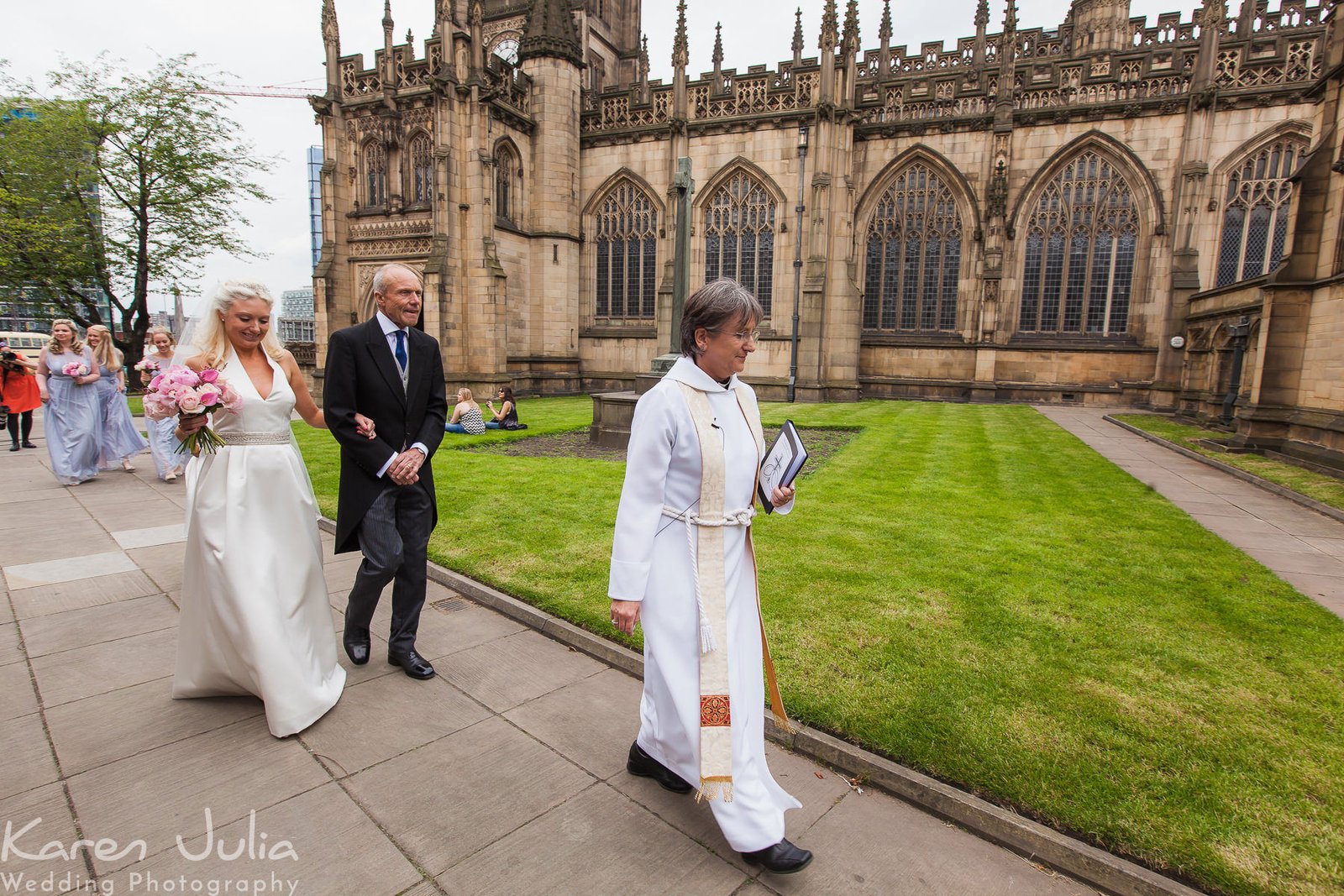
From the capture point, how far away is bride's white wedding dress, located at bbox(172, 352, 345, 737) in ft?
10.4

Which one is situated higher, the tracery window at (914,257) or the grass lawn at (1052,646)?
the tracery window at (914,257)

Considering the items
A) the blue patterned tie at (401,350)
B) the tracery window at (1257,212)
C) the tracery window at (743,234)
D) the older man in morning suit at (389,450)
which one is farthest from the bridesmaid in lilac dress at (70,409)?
the tracery window at (1257,212)

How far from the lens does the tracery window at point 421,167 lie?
864 inches

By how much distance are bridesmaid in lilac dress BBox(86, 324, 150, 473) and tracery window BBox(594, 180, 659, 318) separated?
56.5 ft

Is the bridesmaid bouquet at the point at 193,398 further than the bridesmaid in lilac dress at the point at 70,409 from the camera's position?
No

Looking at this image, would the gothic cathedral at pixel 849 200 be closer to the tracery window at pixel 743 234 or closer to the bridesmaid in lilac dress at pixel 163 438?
the tracery window at pixel 743 234

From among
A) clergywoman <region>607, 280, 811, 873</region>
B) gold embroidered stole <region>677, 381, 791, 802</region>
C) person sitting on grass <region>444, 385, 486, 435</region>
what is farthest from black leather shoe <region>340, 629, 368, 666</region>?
person sitting on grass <region>444, 385, 486, 435</region>

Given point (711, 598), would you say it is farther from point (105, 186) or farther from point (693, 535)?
point (105, 186)

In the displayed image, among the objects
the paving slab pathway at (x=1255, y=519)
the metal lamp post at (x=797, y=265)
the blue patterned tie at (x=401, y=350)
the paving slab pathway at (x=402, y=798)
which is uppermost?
the metal lamp post at (x=797, y=265)

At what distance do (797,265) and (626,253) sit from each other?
672 centimetres

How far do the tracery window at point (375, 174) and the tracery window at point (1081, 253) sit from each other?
21.7m

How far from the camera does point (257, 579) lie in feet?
10.4

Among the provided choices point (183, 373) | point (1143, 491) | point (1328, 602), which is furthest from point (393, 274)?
point (1143, 491)

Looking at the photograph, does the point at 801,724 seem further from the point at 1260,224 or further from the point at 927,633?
the point at 1260,224
